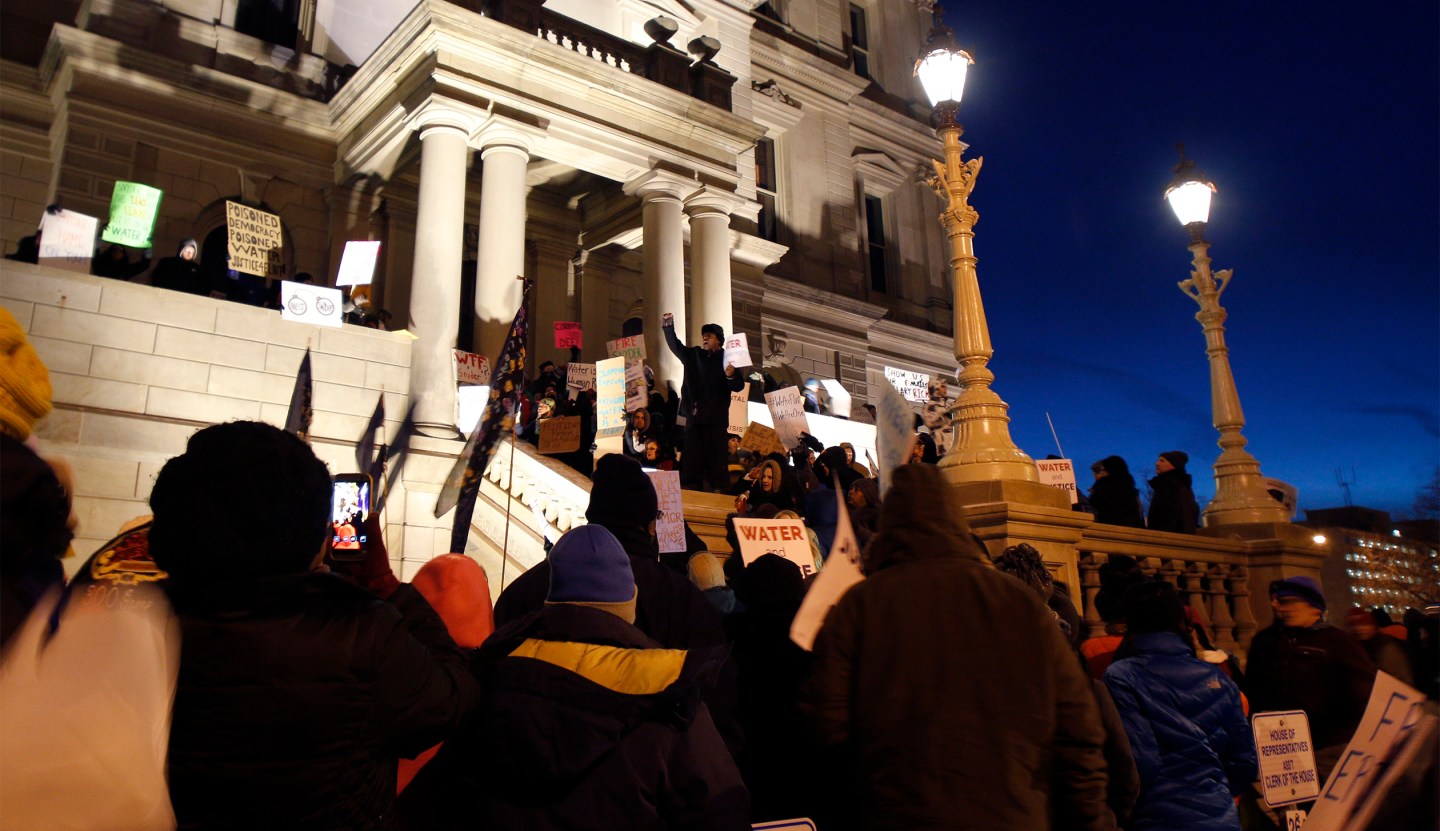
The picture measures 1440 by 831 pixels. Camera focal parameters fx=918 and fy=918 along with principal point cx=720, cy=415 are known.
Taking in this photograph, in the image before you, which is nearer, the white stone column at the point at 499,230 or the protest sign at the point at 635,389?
the protest sign at the point at 635,389

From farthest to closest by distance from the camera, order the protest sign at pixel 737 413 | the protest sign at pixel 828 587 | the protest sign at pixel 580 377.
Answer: the protest sign at pixel 580 377 → the protest sign at pixel 737 413 → the protest sign at pixel 828 587

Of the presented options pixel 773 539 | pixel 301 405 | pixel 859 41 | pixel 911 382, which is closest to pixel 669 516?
pixel 773 539

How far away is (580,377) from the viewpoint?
12.5 meters

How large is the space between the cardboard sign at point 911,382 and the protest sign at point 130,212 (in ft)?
63.2

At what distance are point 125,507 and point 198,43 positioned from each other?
31.5 feet

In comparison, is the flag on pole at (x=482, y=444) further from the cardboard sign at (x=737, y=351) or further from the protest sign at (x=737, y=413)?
the cardboard sign at (x=737, y=351)

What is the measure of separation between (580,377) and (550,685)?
10.4 meters

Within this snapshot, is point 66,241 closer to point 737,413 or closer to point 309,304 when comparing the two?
point 309,304

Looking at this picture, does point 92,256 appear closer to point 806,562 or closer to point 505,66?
point 505,66

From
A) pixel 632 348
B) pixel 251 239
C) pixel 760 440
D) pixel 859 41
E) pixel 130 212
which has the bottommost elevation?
pixel 760 440

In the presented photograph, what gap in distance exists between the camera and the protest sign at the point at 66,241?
9805 mm

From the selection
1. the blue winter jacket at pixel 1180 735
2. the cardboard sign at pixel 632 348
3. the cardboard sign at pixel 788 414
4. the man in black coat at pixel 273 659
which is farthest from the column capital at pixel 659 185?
the man in black coat at pixel 273 659

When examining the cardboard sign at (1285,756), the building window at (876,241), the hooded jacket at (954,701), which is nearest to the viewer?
Answer: the hooded jacket at (954,701)

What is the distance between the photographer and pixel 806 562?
552 centimetres
